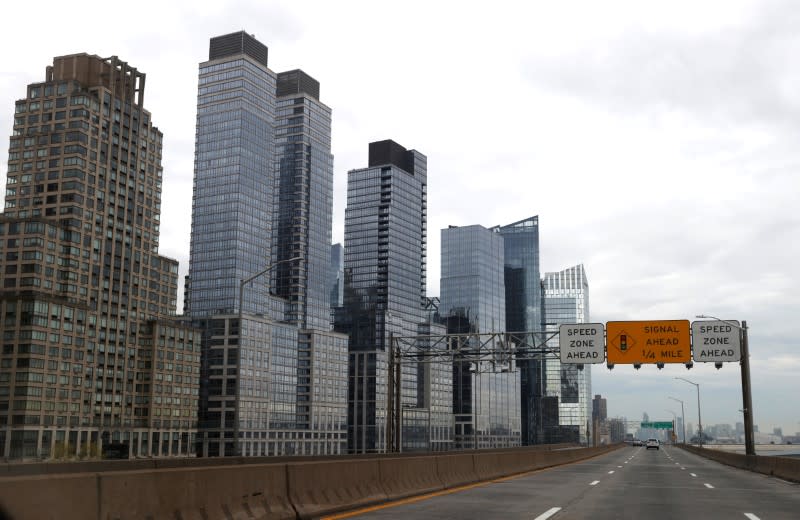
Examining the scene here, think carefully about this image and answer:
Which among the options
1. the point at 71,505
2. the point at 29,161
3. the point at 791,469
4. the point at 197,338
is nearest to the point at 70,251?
the point at 29,161

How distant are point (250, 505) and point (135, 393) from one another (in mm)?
179810

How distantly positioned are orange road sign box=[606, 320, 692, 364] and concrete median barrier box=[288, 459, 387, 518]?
29.8 m

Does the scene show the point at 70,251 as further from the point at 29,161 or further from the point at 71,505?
the point at 71,505

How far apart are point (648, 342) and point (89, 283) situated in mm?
149929

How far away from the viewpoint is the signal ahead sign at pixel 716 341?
4331 cm

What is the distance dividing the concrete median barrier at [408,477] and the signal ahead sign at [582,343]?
25773mm

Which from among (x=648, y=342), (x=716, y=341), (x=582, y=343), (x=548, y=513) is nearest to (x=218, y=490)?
(x=548, y=513)

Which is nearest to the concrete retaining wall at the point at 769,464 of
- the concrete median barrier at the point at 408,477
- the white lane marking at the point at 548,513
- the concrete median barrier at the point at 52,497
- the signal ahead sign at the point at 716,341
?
the signal ahead sign at the point at 716,341

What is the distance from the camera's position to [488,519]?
12.9 metres

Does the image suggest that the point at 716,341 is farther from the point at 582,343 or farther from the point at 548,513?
the point at 548,513

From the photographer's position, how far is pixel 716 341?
43.3 meters

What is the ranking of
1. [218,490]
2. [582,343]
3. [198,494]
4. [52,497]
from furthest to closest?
[582,343] → [218,490] → [198,494] → [52,497]

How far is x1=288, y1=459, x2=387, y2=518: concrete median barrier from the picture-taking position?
12.8 meters

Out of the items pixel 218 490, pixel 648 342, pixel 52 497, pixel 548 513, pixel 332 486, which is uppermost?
pixel 648 342
